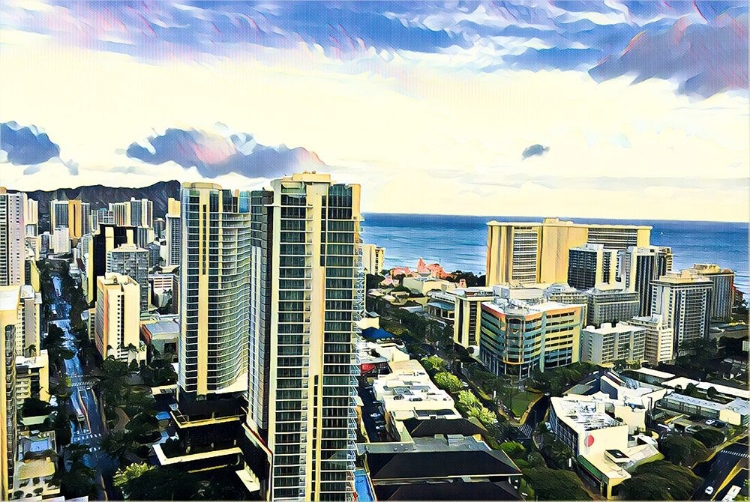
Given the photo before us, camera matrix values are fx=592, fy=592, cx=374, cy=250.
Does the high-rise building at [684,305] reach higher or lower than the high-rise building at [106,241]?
lower

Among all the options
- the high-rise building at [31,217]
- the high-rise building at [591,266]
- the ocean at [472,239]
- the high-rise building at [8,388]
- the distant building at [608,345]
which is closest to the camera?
the high-rise building at [8,388]

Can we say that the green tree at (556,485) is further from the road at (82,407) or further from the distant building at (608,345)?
the road at (82,407)

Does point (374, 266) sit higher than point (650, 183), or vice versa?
point (650, 183)

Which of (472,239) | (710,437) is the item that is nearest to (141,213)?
(472,239)

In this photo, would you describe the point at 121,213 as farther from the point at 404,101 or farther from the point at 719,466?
the point at 719,466

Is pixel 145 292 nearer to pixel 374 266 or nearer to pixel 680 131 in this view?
pixel 374 266

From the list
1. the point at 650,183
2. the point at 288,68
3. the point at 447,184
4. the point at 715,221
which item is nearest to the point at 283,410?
the point at 447,184

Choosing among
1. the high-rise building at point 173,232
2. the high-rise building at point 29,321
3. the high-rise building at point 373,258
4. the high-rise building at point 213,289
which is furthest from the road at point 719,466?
the high-rise building at point 29,321
